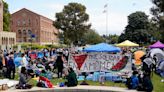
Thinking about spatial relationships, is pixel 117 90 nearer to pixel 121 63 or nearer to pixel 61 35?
pixel 121 63

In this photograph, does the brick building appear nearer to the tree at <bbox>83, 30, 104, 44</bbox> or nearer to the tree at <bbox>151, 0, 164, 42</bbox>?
the tree at <bbox>83, 30, 104, 44</bbox>

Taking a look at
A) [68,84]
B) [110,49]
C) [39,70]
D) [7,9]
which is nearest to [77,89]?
[68,84]

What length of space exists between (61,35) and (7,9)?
23236 millimetres

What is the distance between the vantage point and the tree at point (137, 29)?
284 feet

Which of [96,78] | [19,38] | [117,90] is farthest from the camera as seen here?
[19,38]

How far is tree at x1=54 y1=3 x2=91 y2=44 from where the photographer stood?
9631 cm

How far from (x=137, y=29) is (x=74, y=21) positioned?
16000 mm

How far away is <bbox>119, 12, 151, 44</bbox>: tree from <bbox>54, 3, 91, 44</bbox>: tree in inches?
447

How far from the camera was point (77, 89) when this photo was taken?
18.1 meters

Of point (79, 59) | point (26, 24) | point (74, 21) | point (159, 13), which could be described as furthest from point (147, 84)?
point (26, 24)

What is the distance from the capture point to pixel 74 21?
96375mm

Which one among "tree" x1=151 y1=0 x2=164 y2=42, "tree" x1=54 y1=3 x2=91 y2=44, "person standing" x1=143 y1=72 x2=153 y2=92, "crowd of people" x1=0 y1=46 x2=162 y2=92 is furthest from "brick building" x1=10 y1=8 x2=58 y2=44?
"person standing" x1=143 y1=72 x2=153 y2=92

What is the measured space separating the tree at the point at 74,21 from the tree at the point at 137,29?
11.4 meters

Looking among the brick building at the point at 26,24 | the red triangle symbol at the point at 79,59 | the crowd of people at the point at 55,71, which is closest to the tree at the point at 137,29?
the brick building at the point at 26,24
